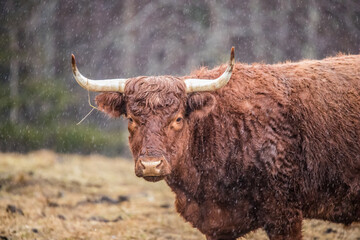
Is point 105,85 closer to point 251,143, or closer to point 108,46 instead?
point 251,143

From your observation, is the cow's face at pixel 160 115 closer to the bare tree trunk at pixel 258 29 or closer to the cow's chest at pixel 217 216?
the cow's chest at pixel 217 216

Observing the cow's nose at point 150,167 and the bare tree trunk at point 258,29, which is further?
the bare tree trunk at point 258,29

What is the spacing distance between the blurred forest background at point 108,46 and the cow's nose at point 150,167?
718 cm

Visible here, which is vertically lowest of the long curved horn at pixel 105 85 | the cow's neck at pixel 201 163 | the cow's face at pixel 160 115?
the cow's neck at pixel 201 163

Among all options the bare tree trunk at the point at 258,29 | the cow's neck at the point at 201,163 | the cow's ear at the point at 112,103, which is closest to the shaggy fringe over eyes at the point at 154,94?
the cow's ear at the point at 112,103

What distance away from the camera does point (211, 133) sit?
4.64m

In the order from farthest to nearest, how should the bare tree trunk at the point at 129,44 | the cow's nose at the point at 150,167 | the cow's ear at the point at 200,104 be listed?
the bare tree trunk at the point at 129,44, the cow's ear at the point at 200,104, the cow's nose at the point at 150,167

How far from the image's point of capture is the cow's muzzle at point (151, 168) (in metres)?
3.96

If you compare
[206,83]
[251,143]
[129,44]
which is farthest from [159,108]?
[129,44]

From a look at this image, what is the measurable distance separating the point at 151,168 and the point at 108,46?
12.0 metres

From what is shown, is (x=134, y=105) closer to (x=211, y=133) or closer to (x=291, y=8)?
(x=211, y=133)

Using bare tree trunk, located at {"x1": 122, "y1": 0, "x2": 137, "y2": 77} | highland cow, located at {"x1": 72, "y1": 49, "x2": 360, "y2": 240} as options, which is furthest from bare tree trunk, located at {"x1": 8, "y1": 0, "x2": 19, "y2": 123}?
highland cow, located at {"x1": 72, "y1": 49, "x2": 360, "y2": 240}

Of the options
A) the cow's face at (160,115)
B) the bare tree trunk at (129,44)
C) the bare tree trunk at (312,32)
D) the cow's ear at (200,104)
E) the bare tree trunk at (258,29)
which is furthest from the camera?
the bare tree trunk at (129,44)

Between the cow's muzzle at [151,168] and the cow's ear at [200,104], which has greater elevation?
the cow's ear at [200,104]
